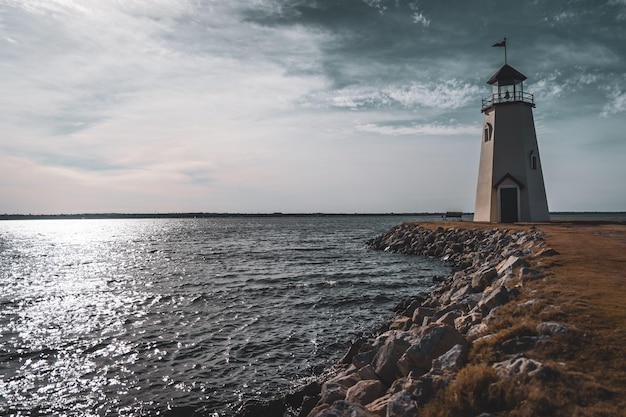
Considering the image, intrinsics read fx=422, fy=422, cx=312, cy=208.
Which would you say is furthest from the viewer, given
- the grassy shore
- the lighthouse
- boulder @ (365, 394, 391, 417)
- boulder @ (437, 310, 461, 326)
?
the lighthouse

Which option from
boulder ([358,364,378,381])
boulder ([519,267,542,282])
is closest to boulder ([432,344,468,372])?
boulder ([358,364,378,381])

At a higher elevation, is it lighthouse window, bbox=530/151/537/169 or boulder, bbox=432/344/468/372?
lighthouse window, bbox=530/151/537/169

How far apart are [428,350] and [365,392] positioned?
4.14ft

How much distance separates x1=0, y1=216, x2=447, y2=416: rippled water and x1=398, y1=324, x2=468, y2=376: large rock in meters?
4.10

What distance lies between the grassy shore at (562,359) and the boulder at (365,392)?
5.45 ft

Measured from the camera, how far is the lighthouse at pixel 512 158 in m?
36.0

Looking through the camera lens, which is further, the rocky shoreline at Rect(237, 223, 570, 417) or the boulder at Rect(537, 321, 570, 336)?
the boulder at Rect(537, 321, 570, 336)

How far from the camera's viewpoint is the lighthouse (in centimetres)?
3600

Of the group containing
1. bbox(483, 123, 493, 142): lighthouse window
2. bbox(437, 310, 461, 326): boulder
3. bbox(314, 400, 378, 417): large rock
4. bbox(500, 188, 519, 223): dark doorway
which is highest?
bbox(483, 123, 493, 142): lighthouse window

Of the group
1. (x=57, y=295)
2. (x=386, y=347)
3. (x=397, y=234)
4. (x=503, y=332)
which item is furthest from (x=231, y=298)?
(x=397, y=234)

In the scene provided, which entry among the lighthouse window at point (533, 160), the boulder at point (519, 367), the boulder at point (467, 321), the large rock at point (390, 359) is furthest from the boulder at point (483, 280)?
the lighthouse window at point (533, 160)

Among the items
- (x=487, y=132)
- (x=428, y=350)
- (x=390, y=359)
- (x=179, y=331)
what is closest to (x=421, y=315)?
(x=390, y=359)

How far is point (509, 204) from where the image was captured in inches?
1430

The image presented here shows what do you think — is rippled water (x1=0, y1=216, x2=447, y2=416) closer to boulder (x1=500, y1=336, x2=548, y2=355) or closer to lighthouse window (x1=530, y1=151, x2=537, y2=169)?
boulder (x1=500, y1=336, x2=548, y2=355)
